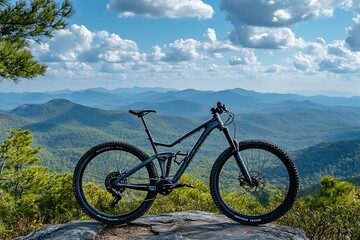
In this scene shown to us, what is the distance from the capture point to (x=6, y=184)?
21562 mm

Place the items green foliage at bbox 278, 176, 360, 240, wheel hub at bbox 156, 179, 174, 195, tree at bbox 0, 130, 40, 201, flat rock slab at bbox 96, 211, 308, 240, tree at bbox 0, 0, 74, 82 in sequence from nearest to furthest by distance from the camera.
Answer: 1. flat rock slab at bbox 96, 211, 308, 240
2. wheel hub at bbox 156, 179, 174, 195
3. green foliage at bbox 278, 176, 360, 240
4. tree at bbox 0, 0, 74, 82
5. tree at bbox 0, 130, 40, 201

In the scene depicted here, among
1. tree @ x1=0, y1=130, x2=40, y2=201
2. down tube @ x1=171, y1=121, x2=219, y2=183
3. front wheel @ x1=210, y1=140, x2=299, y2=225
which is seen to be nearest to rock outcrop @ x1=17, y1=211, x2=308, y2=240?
front wheel @ x1=210, y1=140, x2=299, y2=225

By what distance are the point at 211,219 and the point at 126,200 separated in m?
1.65

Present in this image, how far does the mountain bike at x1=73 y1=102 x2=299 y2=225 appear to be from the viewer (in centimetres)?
625

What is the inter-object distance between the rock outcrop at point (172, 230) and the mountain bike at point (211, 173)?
0.61 ft

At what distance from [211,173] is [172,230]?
1.16 m

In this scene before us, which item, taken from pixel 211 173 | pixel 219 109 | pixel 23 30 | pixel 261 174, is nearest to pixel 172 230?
pixel 211 173

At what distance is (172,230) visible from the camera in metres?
6.26

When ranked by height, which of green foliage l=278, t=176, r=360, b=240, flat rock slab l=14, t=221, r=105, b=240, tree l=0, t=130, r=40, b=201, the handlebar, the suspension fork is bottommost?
tree l=0, t=130, r=40, b=201

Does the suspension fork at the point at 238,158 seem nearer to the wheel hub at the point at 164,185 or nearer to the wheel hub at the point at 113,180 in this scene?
the wheel hub at the point at 164,185

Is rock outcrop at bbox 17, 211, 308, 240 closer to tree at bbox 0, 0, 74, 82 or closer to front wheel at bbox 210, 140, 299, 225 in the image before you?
front wheel at bbox 210, 140, 299, 225

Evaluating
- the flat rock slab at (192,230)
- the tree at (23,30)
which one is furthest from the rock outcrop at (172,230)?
the tree at (23,30)

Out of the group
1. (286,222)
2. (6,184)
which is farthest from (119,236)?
(6,184)

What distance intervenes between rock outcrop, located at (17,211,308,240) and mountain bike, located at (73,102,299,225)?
0.19 metres
